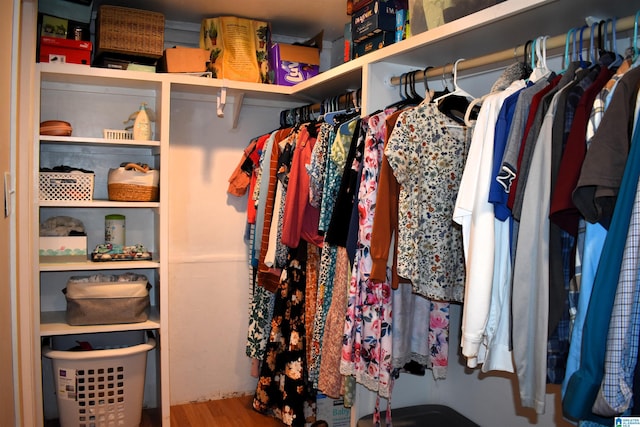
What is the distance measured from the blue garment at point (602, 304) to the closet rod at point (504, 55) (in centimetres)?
37

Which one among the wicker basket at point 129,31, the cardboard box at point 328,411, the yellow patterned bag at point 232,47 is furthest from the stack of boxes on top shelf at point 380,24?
the cardboard box at point 328,411

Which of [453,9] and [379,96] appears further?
[379,96]

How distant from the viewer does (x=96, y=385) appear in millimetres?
2607

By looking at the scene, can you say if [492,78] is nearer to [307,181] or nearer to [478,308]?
[307,181]

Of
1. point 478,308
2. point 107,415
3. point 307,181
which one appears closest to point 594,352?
point 478,308

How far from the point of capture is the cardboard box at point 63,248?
8.80 feet

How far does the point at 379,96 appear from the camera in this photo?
216 centimetres

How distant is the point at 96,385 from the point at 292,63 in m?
2.05

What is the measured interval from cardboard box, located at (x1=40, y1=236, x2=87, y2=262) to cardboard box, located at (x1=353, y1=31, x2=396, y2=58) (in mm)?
1743

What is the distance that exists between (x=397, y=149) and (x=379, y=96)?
521mm

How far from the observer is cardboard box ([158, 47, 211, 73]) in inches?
111

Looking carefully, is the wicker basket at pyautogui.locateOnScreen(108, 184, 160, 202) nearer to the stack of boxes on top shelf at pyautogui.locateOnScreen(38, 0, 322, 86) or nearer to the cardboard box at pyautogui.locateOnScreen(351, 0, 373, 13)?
the stack of boxes on top shelf at pyautogui.locateOnScreen(38, 0, 322, 86)

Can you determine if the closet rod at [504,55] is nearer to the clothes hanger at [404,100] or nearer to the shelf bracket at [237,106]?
the clothes hanger at [404,100]

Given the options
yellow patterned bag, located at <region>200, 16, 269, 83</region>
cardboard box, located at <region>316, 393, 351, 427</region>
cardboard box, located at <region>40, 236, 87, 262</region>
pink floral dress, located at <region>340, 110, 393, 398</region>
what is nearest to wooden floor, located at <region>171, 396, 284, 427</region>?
cardboard box, located at <region>316, 393, 351, 427</region>
